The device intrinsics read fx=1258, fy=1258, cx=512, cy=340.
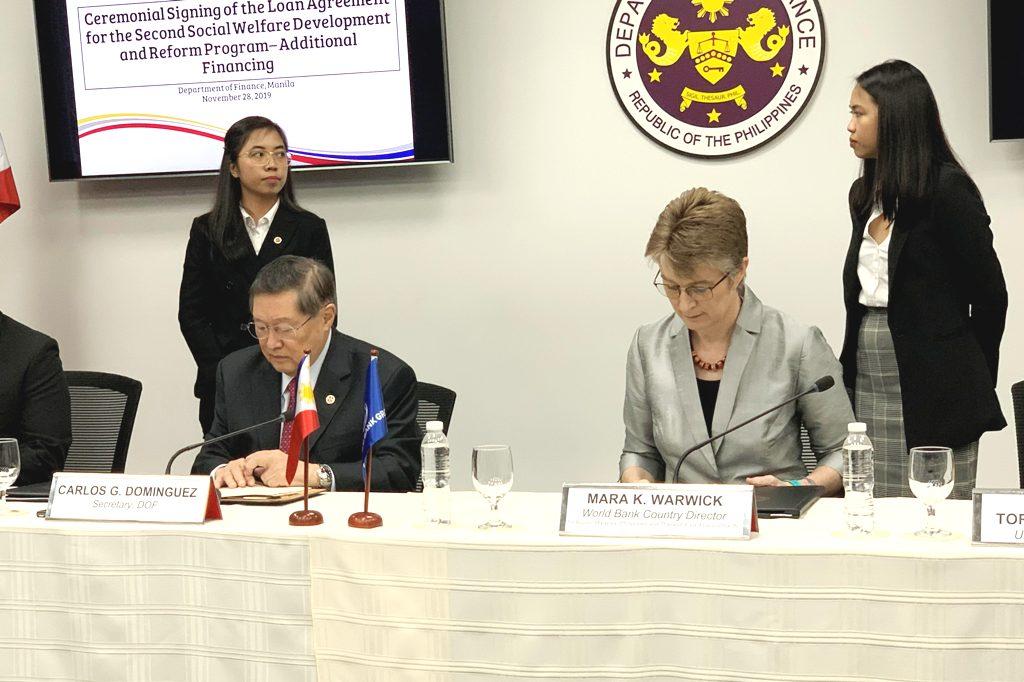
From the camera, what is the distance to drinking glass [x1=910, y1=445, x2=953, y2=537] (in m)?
1.95

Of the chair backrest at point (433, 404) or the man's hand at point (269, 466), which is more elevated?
the chair backrest at point (433, 404)

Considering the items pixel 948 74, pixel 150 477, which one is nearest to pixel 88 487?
pixel 150 477

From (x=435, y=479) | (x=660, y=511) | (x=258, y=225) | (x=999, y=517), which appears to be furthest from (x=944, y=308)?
(x=258, y=225)

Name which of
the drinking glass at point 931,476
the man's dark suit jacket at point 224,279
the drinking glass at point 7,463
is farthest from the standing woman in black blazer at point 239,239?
the drinking glass at point 931,476

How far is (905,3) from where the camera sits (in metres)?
4.06

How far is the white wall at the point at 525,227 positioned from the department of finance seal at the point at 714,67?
56 millimetres

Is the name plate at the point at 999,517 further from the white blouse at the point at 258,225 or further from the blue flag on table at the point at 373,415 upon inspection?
the white blouse at the point at 258,225

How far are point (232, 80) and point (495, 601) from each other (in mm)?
2961

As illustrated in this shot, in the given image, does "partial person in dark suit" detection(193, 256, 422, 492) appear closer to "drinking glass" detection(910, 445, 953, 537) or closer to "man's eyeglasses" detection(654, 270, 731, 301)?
"man's eyeglasses" detection(654, 270, 731, 301)

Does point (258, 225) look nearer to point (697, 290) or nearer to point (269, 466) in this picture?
point (269, 466)

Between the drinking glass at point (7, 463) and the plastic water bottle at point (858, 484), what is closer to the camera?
the plastic water bottle at point (858, 484)

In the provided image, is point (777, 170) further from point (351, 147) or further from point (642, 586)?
point (642, 586)

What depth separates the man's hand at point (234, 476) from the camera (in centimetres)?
264

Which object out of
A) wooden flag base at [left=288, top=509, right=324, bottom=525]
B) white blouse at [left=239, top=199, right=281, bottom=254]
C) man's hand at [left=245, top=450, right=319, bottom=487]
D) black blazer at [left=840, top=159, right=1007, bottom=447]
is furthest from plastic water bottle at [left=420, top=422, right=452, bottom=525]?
white blouse at [left=239, top=199, right=281, bottom=254]
